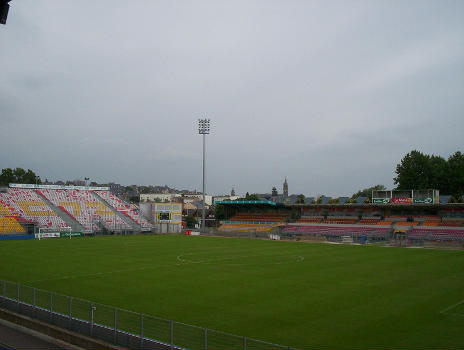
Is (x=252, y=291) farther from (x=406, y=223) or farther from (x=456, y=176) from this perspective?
(x=456, y=176)

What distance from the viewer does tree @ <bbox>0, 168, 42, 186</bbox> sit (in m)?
107

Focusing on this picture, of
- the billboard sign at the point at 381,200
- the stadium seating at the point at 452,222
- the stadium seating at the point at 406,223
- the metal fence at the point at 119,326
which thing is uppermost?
the billboard sign at the point at 381,200

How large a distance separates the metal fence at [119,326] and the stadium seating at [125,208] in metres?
57.8

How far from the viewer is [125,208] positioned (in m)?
79.0

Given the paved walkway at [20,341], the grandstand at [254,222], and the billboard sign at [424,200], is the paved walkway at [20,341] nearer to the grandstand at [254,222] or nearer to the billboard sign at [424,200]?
the billboard sign at [424,200]

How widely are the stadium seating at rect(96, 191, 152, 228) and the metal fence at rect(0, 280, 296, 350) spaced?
190 feet

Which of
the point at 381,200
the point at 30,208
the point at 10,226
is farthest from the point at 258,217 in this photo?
the point at 10,226

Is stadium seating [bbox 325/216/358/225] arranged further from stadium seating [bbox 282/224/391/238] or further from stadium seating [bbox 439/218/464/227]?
stadium seating [bbox 439/218/464/227]

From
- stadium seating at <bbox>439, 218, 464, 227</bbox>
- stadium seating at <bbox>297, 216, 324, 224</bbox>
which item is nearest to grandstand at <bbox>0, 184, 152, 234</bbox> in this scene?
stadium seating at <bbox>297, 216, 324, 224</bbox>

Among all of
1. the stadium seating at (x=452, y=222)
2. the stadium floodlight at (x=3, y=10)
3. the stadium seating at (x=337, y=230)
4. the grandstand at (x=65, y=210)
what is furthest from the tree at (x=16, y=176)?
the stadium floodlight at (x=3, y=10)

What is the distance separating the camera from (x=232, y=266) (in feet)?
102

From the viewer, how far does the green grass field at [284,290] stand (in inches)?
581

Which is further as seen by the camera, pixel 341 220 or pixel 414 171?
pixel 414 171

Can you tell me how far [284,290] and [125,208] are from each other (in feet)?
201
